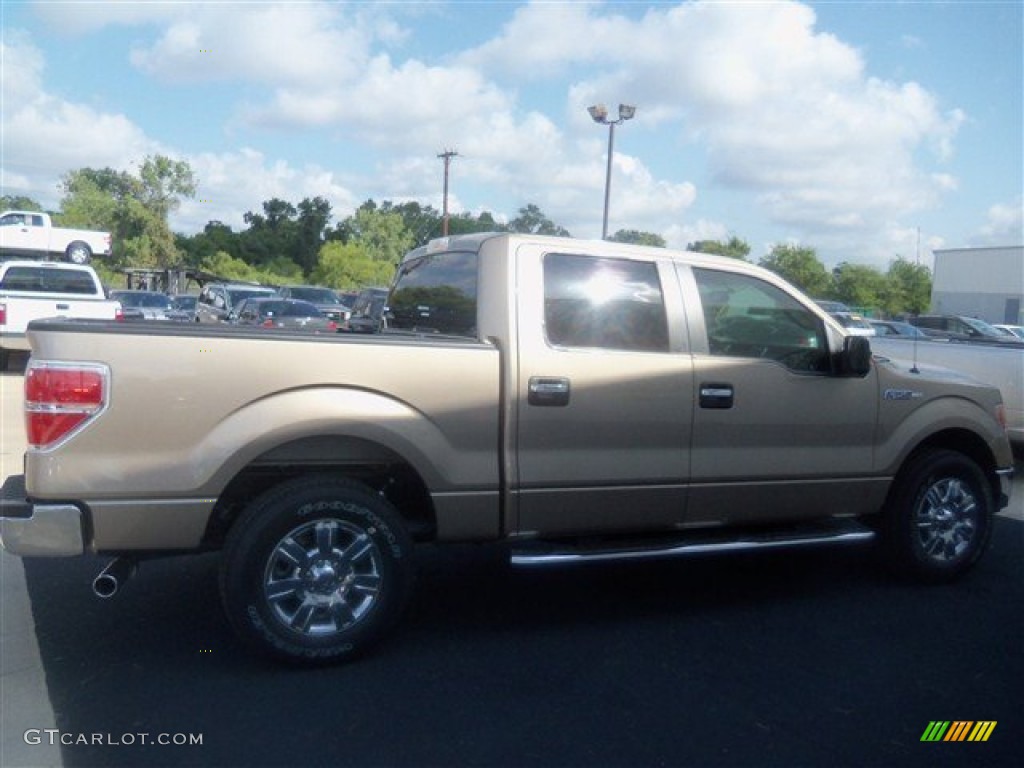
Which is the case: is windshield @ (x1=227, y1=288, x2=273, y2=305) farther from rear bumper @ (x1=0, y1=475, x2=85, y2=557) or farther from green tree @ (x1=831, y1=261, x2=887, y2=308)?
green tree @ (x1=831, y1=261, x2=887, y2=308)

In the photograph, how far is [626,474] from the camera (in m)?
4.91

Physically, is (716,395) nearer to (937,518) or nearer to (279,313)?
(937,518)

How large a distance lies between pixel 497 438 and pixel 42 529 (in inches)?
A: 78.1

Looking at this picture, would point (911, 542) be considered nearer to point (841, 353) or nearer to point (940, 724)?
point (841, 353)

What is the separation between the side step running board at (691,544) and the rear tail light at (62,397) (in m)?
2.00

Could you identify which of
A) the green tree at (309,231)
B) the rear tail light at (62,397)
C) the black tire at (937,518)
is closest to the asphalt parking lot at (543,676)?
the black tire at (937,518)

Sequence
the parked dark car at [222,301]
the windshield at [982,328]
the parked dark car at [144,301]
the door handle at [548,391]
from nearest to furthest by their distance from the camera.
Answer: the door handle at [548,391], the windshield at [982,328], the parked dark car at [222,301], the parked dark car at [144,301]

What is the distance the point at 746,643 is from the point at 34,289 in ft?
50.3

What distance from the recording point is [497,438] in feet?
15.2

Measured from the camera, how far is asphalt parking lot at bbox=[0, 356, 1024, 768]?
3.70 metres

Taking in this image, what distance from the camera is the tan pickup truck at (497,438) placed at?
4020 millimetres

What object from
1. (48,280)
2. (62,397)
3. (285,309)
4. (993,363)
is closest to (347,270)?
(285,309)

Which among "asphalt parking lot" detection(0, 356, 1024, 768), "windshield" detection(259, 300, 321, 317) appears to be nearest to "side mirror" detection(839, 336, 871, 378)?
"asphalt parking lot" detection(0, 356, 1024, 768)

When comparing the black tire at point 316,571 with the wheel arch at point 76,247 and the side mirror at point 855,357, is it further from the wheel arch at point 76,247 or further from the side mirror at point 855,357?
the wheel arch at point 76,247
